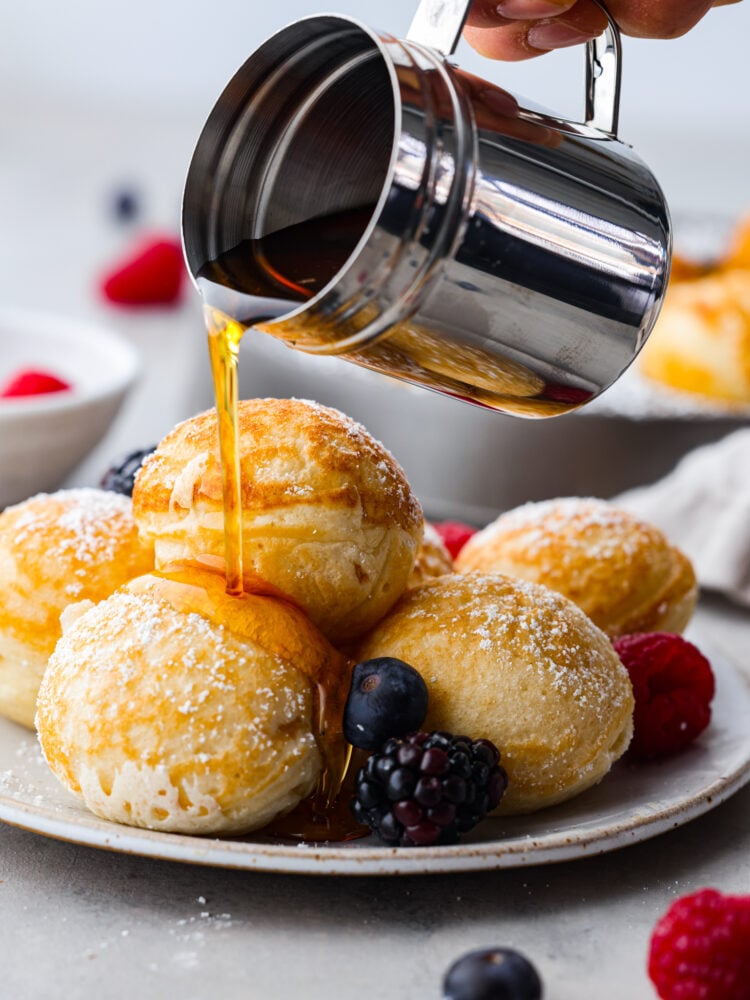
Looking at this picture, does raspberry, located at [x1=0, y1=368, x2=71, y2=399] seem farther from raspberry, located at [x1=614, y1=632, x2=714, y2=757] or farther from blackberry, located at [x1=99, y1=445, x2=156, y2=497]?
raspberry, located at [x1=614, y1=632, x2=714, y2=757]

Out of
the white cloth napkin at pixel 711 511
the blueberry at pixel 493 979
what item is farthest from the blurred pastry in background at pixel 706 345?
the blueberry at pixel 493 979

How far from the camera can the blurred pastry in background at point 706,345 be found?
2.50 m

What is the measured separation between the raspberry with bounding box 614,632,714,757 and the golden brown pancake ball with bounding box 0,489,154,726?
50 centimetres

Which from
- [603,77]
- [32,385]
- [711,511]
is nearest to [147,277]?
[32,385]

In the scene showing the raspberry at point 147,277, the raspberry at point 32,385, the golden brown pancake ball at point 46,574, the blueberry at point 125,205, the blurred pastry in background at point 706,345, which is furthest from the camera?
the blueberry at point 125,205

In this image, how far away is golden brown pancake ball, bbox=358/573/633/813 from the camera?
1.11 m

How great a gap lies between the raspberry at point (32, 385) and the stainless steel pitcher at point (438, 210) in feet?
3.22

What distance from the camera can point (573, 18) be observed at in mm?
1293

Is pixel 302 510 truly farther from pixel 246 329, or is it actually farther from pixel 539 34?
pixel 539 34

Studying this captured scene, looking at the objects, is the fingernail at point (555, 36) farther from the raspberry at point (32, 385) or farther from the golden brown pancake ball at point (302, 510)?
the raspberry at point (32, 385)

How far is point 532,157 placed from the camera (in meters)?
1.06

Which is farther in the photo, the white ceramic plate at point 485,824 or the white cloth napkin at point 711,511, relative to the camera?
the white cloth napkin at point 711,511

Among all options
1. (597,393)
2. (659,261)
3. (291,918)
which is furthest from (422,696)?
(659,261)

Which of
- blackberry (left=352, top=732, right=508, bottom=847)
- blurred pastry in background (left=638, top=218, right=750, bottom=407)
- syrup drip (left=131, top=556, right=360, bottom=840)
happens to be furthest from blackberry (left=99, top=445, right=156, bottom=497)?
blurred pastry in background (left=638, top=218, right=750, bottom=407)
